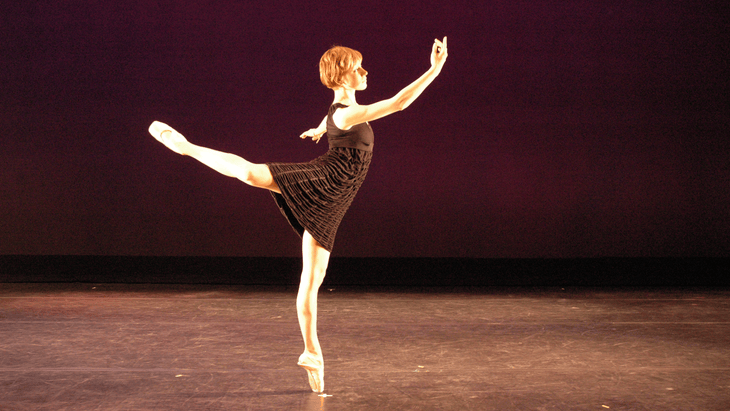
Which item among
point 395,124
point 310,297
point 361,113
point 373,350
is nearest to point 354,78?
point 361,113

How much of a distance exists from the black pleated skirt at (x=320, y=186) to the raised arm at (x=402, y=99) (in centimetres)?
17

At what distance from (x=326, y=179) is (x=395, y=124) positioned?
3.00m

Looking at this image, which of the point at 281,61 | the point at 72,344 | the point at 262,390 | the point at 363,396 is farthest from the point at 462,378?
the point at 281,61

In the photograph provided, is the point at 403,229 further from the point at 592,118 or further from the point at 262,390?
the point at 262,390

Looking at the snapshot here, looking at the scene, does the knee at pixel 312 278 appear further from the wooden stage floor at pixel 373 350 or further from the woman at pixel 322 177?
the wooden stage floor at pixel 373 350

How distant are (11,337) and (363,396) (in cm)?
196

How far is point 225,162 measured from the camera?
6.17 ft

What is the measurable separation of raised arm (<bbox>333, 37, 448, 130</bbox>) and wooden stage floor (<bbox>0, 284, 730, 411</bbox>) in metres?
0.98

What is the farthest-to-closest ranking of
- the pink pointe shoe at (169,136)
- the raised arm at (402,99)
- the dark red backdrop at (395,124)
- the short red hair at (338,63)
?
the dark red backdrop at (395,124) → the short red hair at (338,63) → the pink pointe shoe at (169,136) → the raised arm at (402,99)

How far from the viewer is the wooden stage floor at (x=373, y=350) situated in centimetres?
215

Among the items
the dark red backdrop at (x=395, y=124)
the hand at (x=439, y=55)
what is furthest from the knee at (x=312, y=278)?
the dark red backdrop at (x=395, y=124)

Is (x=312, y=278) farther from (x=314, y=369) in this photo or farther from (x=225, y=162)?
(x=225, y=162)

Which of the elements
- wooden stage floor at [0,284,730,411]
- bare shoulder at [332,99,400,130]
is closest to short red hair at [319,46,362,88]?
bare shoulder at [332,99,400,130]

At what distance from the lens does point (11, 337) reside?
119 inches
